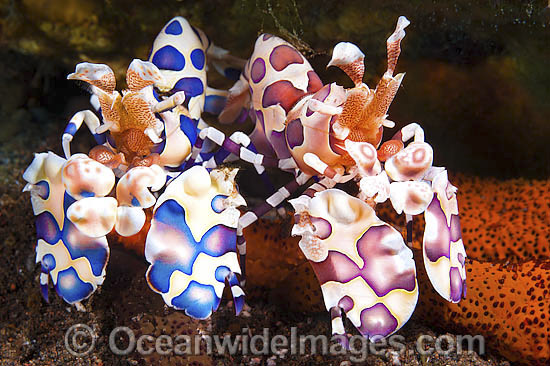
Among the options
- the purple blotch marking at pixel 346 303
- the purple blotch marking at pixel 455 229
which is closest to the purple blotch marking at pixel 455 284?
the purple blotch marking at pixel 455 229

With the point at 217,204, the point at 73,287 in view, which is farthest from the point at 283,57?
the point at 73,287

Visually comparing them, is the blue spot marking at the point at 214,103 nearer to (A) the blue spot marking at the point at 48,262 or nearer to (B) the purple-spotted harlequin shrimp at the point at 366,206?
(B) the purple-spotted harlequin shrimp at the point at 366,206

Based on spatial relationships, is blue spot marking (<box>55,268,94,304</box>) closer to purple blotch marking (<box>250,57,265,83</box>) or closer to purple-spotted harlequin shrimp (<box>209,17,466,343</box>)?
purple-spotted harlequin shrimp (<box>209,17,466,343</box>)

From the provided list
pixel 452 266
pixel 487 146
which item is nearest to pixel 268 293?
pixel 452 266

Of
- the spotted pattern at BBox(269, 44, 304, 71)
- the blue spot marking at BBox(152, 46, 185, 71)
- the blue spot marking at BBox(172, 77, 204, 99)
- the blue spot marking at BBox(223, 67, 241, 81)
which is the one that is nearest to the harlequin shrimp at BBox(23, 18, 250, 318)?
the blue spot marking at BBox(172, 77, 204, 99)

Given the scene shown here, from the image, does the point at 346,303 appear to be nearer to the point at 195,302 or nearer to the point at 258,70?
the point at 195,302
